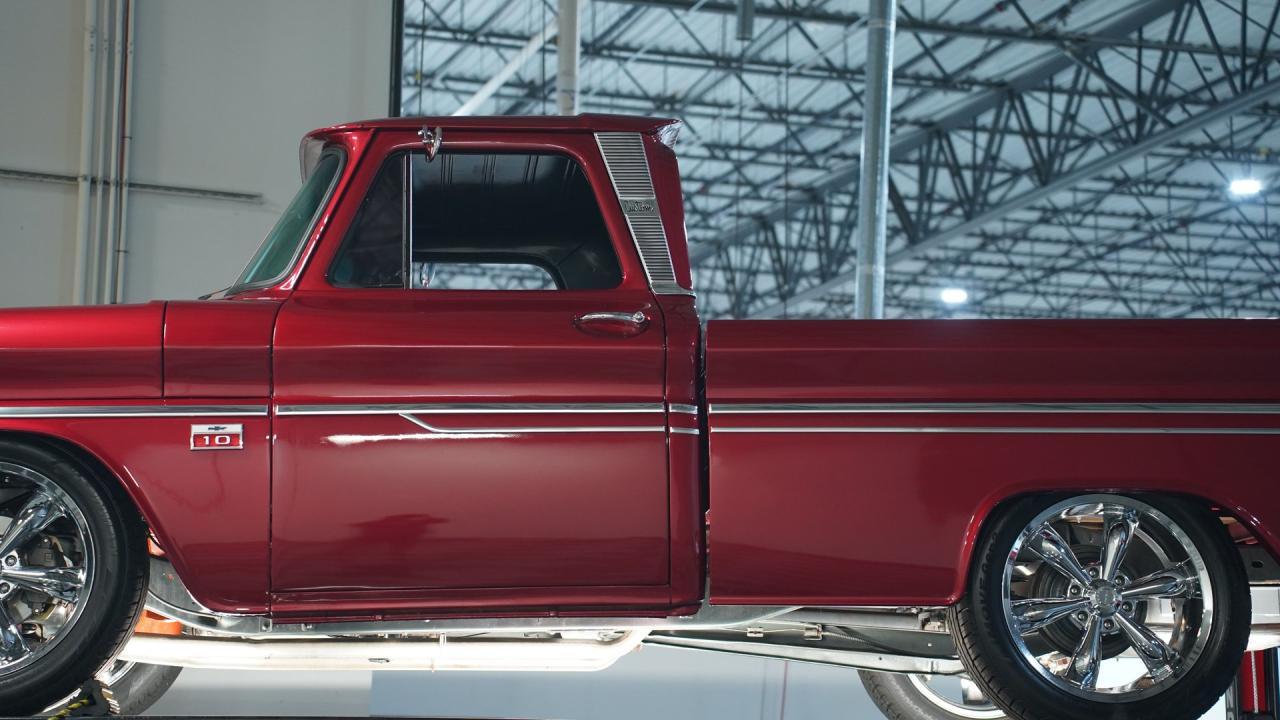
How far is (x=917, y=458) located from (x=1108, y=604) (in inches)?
30.7

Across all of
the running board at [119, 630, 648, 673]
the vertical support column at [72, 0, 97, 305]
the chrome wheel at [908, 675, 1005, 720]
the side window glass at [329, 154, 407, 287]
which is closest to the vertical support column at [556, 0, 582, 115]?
the vertical support column at [72, 0, 97, 305]

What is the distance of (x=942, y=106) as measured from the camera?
23266 millimetres

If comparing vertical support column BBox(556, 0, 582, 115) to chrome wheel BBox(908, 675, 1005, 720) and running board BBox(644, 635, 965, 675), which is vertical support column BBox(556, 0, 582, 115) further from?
running board BBox(644, 635, 965, 675)

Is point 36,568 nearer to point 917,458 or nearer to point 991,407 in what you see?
point 917,458

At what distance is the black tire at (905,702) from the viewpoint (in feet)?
17.1

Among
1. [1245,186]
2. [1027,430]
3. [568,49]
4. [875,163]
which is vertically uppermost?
[1245,186]

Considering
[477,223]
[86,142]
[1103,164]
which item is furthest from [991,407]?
[1103,164]

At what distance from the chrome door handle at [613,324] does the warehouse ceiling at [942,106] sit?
28.8ft

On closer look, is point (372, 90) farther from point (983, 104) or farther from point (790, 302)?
point (790, 302)

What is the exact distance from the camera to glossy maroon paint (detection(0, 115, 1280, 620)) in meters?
3.62

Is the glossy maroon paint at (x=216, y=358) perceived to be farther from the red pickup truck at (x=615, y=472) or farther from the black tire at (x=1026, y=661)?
the black tire at (x=1026, y=661)

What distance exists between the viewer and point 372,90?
783 centimetres

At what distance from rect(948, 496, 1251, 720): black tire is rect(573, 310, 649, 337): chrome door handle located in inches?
48.4

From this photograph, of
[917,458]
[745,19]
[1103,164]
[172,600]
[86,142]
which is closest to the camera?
[917,458]
